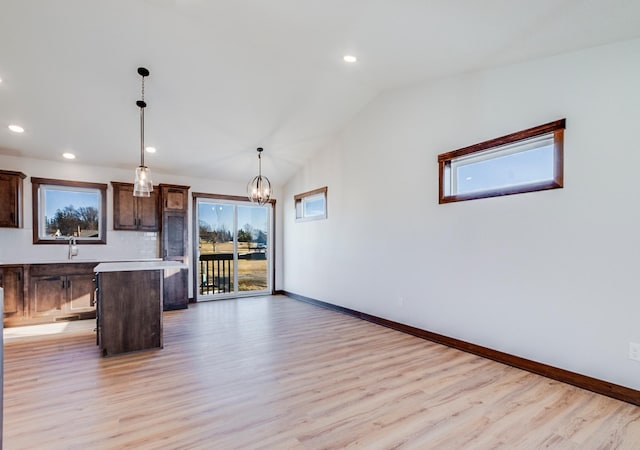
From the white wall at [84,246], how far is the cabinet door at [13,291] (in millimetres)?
470

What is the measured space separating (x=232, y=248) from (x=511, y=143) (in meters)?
5.36

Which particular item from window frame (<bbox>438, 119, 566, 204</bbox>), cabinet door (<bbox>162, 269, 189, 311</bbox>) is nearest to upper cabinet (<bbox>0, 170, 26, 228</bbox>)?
cabinet door (<bbox>162, 269, 189, 311</bbox>)

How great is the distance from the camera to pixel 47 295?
472 centimetres

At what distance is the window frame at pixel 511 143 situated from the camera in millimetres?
2787

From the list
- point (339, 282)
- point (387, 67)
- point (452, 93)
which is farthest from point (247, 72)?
point (339, 282)

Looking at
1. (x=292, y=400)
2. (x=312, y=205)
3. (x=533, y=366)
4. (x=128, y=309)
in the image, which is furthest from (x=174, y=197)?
(x=533, y=366)

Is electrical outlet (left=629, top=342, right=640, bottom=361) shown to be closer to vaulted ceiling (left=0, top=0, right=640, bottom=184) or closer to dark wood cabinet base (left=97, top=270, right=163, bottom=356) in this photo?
vaulted ceiling (left=0, top=0, right=640, bottom=184)

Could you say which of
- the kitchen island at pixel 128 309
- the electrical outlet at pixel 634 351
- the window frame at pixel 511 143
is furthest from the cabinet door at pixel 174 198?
the electrical outlet at pixel 634 351

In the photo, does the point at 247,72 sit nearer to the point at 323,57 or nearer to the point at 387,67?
the point at 323,57

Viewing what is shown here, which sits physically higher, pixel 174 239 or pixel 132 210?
pixel 132 210

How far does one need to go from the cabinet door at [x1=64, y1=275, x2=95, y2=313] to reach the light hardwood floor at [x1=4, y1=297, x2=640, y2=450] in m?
1.16

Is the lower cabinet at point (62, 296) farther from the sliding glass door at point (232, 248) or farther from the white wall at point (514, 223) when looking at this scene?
the white wall at point (514, 223)

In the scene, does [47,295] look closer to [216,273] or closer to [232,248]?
[216,273]

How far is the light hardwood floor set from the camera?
1.95m
